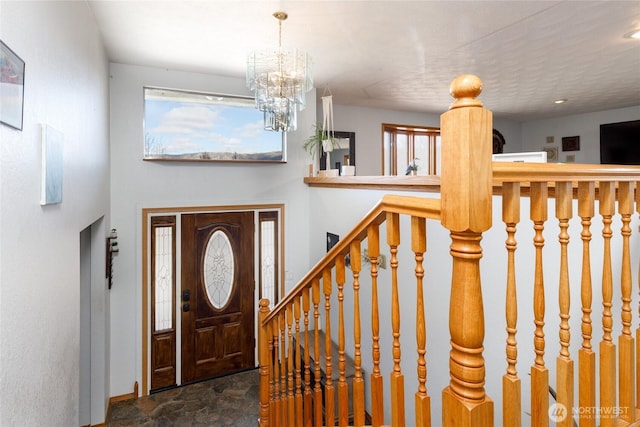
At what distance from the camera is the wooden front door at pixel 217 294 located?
13.5 ft

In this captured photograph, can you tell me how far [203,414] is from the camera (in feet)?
11.9

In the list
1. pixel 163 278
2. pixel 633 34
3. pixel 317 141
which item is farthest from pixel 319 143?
pixel 633 34

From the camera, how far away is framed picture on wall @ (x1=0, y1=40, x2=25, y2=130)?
3.14ft

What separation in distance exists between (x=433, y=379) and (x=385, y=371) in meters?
0.69

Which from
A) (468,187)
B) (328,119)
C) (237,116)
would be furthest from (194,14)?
(468,187)

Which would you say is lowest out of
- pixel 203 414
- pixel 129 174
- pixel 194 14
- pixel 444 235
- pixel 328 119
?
pixel 203 414

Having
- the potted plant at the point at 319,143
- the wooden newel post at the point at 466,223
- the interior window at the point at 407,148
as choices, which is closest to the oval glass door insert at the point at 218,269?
the potted plant at the point at 319,143

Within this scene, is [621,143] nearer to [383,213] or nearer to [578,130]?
[578,130]

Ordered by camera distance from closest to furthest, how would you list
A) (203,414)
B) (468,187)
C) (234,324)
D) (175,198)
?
(468,187) → (203,414) → (175,198) → (234,324)

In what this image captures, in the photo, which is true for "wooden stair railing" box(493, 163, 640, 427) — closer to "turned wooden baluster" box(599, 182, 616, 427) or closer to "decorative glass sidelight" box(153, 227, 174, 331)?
"turned wooden baluster" box(599, 182, 616, 427)

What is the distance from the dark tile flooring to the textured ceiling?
11.8ft

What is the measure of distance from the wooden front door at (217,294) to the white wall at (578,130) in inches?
228

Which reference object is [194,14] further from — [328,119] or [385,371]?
[385,371]

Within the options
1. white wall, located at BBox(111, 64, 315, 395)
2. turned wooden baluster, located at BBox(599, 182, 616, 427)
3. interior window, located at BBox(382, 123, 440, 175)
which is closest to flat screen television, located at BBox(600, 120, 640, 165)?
interior window, located at BBox(382, 123, 440, 175)
